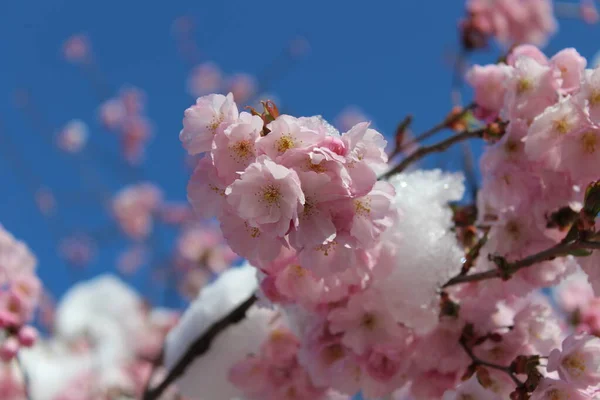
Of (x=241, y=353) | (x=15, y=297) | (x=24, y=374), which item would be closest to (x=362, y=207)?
(x=241, y=353)

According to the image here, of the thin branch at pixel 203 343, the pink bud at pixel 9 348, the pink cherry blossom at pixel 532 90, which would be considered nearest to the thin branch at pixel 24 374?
the pink bud at pixel 9 348

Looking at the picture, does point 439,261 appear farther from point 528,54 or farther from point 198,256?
point 198,256

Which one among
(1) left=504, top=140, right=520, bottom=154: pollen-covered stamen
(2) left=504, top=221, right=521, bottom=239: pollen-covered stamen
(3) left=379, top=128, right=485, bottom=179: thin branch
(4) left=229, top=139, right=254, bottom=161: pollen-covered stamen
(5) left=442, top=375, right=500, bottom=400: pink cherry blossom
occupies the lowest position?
(5) left=442, top=375, right=500, bottom=400: pink cherry blossom

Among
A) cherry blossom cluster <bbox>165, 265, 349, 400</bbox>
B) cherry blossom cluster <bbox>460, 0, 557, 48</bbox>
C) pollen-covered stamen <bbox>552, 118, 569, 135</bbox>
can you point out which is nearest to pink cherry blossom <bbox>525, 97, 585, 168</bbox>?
pollen-covered stamen <bbox>552, 118, 569, 135</bbox>

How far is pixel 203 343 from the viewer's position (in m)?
1.25

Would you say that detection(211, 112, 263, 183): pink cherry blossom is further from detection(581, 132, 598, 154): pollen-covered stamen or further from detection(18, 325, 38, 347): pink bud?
detection(18, 325, 38, 347): pink bud

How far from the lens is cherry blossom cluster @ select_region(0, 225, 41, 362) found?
134 centimetres

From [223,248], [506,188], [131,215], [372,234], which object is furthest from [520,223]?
[131,215]

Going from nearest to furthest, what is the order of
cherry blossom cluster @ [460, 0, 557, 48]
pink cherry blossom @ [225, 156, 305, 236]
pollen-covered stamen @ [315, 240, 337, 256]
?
pink cherry blossom @ [225, 156, 305, 236]
pollen-covered stamen @ [315, 240, 337, 256]
cherry blossom cluster @ [460, 0, 557, 48]

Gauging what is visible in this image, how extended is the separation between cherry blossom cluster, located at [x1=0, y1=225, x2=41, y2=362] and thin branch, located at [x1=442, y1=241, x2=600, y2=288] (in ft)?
3.19

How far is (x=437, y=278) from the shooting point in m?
0.96

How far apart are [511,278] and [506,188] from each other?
15 cm

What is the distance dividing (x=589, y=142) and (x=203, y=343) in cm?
84

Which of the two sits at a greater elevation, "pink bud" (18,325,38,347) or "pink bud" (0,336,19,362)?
"pink bud" (18,325,38,347)
